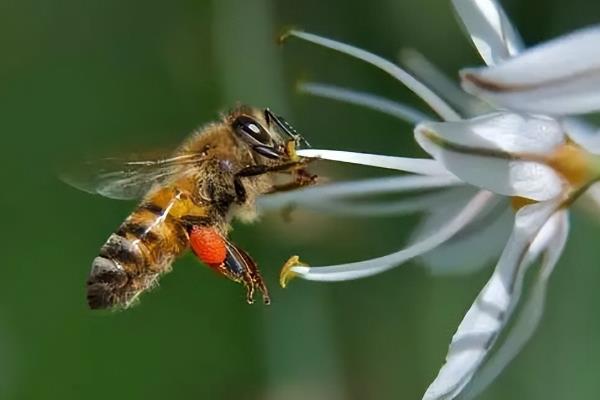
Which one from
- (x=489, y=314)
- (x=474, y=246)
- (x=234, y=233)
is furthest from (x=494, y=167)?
(x=234, y=233)

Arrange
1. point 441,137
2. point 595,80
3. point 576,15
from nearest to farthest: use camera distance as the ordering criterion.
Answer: point 595,80 < point 441,137 < point 576,15

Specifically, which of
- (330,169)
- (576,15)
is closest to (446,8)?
(576,15)

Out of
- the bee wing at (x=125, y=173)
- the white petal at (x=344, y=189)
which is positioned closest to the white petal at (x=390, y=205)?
the white petal at (x=344, y=189)

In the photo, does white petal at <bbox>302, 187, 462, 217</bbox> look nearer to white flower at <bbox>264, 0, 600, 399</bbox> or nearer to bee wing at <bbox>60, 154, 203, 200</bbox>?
white flower at <bbox>264, 0, 600, 399</bbox>

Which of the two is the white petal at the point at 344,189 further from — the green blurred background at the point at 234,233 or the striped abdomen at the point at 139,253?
the green blurred background at the point at 234,233

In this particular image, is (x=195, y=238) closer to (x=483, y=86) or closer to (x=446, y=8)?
(x=483, y=86)

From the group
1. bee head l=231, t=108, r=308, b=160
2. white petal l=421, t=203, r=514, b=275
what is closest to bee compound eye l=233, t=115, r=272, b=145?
bee head l=231, t=108, r=308, b=160
